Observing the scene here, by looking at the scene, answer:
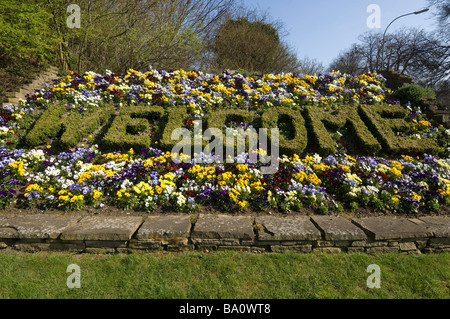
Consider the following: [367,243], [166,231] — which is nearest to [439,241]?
[367,243]

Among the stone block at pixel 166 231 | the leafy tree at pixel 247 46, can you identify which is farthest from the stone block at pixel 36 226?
the leafy tree at pixel 247 46

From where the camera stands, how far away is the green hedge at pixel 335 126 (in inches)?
210

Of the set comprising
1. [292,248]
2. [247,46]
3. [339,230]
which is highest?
[247,46]

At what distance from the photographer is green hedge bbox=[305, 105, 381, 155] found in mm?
5339

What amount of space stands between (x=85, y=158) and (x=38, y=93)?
412 centimetres

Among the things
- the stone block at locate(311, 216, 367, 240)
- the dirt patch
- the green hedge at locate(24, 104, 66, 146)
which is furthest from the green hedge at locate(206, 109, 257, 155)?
the green hedge at locate(24, 104, 66, 146)

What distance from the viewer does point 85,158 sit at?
15.3 feet

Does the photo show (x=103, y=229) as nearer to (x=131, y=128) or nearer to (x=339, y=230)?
(x=339, y=230)

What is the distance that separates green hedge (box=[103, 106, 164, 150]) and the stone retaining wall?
2132 mm

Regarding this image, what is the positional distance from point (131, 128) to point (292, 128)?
4417 mm

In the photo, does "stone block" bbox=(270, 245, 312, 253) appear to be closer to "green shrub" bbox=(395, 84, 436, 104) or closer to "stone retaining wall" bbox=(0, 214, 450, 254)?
"stone retaining wall" bbox=(0, 214, 450, 254)

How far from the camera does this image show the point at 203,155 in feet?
15.3
